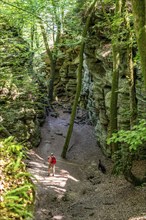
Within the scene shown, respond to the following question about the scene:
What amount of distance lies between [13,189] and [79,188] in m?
10.7

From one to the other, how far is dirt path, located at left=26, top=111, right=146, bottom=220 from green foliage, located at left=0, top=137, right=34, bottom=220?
6.22 feet

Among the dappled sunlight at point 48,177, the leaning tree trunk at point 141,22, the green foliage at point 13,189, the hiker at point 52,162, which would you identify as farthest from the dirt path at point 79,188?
the leaning tree trunk at point 141,22

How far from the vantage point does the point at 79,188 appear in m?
13.5

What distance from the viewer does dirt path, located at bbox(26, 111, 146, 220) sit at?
10062 mm

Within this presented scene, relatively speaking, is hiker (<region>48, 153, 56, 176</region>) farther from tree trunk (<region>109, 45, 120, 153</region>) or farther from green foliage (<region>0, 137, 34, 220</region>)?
green foliage (<region>0, 137, 34, 220</region>)

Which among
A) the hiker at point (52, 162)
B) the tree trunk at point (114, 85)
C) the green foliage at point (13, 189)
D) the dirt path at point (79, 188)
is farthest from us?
the hiker at point (52, 162)

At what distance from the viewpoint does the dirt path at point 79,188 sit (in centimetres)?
1006

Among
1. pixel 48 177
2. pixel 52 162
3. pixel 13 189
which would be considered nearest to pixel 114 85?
pixel 52 162

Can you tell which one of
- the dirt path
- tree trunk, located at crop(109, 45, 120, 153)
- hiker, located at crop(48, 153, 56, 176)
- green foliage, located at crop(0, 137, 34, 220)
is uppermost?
tree trunk, located at crop(109, 45, 120, 153)

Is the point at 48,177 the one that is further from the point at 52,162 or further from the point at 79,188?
the point at 79,188

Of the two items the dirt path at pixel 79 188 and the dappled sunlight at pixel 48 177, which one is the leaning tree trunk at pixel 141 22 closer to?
the dirt path at pixel 79 188

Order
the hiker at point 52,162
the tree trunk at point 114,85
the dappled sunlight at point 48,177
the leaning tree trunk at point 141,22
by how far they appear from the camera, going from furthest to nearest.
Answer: the hiker at point 52,162 < the tree trunk at point 114,85 < the dappled sunlight at point 48,177 < the leaning tree trunk at point 141,22

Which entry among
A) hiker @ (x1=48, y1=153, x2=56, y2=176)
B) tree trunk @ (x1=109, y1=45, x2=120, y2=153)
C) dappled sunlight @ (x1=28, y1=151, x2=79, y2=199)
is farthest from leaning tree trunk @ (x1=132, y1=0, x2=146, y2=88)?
hiker @ (x1=48, y1=153, x2=56, y2=176)

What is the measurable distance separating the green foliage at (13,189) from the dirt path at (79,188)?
74.7 inches
